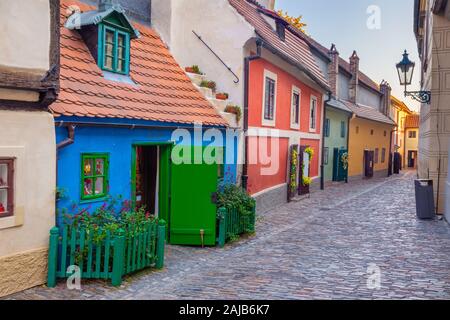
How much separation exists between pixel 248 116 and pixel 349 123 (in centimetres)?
1655

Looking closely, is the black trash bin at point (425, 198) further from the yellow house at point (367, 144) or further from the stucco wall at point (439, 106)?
the yellow house at point (367, 144)

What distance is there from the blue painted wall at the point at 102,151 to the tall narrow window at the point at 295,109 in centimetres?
847

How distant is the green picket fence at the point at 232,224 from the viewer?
9.82 metres

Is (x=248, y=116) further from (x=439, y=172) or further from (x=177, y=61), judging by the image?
(x=439, y=172)

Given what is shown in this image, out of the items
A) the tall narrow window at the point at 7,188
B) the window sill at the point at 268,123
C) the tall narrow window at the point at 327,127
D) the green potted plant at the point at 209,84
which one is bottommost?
the tall narrow window at the point at 7,188

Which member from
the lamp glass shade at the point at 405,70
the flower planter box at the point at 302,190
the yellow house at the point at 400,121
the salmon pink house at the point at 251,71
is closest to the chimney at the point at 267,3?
the salmon pink house at the point at 251,71

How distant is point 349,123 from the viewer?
93.0 ft

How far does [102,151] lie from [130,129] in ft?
2.76

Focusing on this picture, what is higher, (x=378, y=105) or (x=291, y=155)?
(x=378, y=105)

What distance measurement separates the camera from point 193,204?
9.63m

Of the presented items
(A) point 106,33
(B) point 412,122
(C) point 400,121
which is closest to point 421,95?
(A) point 106,33

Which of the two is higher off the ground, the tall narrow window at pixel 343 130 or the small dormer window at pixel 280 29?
the small dormer window at pixel 280 29

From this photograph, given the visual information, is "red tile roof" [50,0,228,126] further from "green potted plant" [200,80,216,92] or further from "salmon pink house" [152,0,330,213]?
"salmon pink house" [152,0,330,213]
